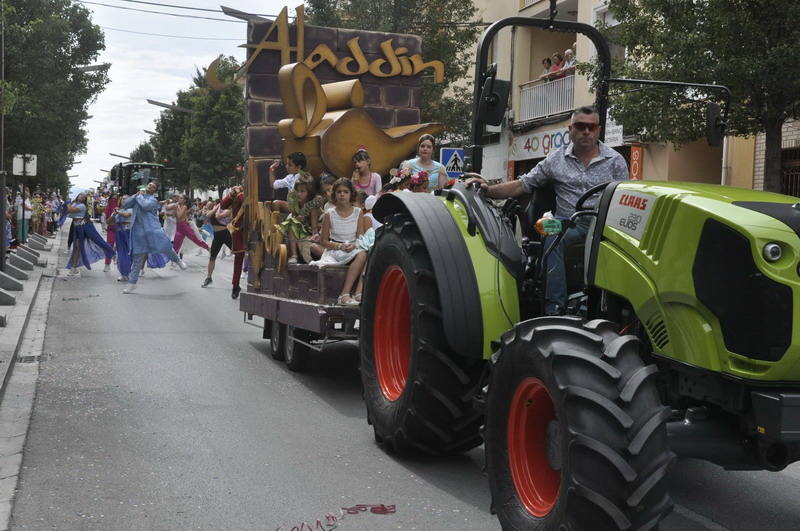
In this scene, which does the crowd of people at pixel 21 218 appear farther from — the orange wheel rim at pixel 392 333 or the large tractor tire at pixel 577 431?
the large tractor tire at pixel 577 431

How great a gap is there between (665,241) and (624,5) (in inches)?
432

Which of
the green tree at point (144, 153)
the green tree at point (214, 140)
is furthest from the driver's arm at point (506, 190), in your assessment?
the green tree at point (144, 153)

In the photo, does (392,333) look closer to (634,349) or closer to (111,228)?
(634,349)

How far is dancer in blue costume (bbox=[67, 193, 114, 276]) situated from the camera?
21250 millimetres

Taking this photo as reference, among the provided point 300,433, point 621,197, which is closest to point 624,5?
point 300,433

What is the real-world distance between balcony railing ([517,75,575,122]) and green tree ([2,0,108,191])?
41.2 feet

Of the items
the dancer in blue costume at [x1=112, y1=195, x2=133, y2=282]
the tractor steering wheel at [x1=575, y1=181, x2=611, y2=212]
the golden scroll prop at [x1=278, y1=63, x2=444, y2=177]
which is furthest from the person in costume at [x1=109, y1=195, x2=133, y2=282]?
the tractor steering wheel at [x1=575, y1=181, x2=611, y2=212]

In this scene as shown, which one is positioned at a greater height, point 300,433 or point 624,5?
point 624,5

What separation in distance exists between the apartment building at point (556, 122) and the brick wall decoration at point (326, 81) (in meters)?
10.0

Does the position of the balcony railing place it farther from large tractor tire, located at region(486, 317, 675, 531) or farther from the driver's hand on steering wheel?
large tractor tire, located at region(486, 317, 675, 531)

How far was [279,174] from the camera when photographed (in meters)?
10.8

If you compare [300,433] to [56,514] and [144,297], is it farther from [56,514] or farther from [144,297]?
[144,297]

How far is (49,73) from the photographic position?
115ft

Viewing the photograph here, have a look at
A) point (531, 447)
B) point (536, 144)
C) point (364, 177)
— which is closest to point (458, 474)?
point (531, 447)
